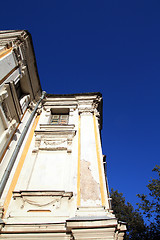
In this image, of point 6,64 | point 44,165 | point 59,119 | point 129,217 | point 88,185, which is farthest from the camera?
point 129,217

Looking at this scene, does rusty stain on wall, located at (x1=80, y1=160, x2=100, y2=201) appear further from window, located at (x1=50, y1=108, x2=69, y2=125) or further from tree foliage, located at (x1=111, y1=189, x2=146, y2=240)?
tree foliage, located at (x1=111, y1=189, x2=146, y2=240)

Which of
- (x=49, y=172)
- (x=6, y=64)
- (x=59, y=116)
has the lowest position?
(x=49, y=172)

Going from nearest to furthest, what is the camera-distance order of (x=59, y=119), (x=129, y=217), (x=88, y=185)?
(x=88, y=185) → (x=59, y=119) → (x=129, y=217)

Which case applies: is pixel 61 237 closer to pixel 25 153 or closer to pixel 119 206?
pixel 25 153

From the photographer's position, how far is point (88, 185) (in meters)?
5.56

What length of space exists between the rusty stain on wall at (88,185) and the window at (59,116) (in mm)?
4488

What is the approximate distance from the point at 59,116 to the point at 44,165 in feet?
15.3

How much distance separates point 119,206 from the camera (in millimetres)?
24453

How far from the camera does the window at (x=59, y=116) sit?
10.2 m

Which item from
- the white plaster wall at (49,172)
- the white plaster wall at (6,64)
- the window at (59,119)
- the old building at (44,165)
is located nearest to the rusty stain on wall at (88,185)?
the old building at (44,165)

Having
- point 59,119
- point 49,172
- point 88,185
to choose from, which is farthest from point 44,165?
point 59,119

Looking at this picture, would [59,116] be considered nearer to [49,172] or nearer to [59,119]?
[59,119]

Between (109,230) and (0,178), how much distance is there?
13.3 ft

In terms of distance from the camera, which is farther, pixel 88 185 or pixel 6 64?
pixel 6 64
